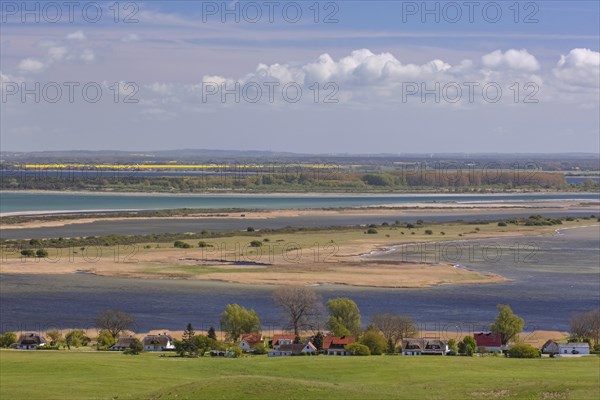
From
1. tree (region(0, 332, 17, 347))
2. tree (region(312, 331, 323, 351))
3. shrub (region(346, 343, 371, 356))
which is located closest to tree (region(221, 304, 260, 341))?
tree (region(312, 331, 323, 351))

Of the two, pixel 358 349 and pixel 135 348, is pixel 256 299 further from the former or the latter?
pixel 358 349

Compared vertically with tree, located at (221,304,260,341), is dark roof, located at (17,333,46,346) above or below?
below

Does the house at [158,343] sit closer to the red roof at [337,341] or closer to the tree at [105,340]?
the tree at [105,340]

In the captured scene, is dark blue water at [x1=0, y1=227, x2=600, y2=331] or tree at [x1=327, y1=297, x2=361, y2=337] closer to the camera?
tree at [x1=327, y1=297, x2=361, y2=337]

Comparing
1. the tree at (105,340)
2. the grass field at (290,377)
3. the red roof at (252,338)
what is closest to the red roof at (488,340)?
the grass field at (290,377)

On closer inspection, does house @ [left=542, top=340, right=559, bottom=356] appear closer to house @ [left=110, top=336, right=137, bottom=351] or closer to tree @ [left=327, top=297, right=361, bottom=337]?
tree @ [left=327, top=297, right=361, bottom=337]

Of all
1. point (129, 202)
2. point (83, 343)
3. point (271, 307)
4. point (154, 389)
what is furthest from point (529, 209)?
point (154, 389)

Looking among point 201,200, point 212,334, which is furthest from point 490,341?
point 201,200
